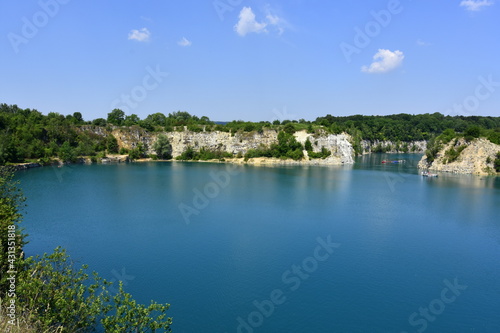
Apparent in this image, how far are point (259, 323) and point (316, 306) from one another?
283 cm

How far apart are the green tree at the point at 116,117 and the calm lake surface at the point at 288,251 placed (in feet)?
143

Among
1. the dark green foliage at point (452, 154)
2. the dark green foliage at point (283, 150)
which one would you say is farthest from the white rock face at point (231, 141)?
the dark green foliage at point (452, 154)

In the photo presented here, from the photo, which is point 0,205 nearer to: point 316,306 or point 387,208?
point 316,306

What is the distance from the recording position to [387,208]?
3372 centimetres

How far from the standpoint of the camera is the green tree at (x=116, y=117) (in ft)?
270

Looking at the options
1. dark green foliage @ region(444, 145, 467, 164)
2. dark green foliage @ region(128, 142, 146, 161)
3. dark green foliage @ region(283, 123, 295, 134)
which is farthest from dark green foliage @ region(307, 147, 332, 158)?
dark green foliage @ region(128, 142, 146, 161)

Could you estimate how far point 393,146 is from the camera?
11694 centimetres

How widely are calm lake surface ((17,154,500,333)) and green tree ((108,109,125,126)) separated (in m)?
43.7

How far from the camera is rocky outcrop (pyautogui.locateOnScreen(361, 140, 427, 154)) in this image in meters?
113

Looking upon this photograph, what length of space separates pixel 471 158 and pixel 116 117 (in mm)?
74128

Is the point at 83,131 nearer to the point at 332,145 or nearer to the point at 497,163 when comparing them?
the point at 332,145

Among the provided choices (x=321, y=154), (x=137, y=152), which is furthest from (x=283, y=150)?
(x=137, y=152)

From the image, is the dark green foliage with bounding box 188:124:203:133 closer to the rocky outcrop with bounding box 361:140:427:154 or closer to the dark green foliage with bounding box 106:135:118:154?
the dark green foliage with bounding box 106:135:118:154

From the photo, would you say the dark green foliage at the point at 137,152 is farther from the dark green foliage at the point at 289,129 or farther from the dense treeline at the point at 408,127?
the dense treeline at the point at 408,127
